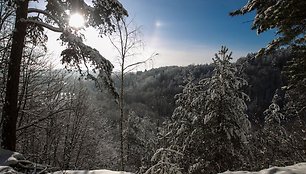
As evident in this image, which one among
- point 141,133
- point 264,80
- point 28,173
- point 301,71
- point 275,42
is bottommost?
point 141,133

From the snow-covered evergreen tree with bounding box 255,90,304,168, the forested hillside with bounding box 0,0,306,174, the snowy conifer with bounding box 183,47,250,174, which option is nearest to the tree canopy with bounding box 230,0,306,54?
the forested hillside with bounding box 0,0,306,174

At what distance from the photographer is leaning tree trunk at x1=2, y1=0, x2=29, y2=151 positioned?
7250 millimetres

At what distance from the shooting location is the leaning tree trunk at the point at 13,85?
7250mm

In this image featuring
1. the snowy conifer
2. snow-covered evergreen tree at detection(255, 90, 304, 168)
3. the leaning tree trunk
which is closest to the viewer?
the leaning tree trunk

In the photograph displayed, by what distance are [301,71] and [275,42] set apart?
117 centimetres

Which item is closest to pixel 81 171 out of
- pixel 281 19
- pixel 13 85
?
pixel 13 85

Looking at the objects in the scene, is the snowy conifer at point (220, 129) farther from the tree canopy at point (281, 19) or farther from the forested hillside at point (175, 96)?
the tree canopy at point (281, 19)

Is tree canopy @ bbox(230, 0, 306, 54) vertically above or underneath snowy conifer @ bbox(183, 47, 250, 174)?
above

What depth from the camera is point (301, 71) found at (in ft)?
21.5

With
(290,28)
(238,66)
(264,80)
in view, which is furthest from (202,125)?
(264,80)

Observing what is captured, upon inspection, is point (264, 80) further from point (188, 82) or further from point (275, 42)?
point (275, 42)

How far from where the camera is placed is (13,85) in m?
7.41

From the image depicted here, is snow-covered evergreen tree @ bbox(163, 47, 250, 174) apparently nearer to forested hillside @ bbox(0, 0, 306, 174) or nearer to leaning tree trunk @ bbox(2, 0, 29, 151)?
forested hillside @ bbox(0, 0, 306, 174)

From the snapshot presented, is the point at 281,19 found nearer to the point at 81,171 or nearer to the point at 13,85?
the point at 81,171
